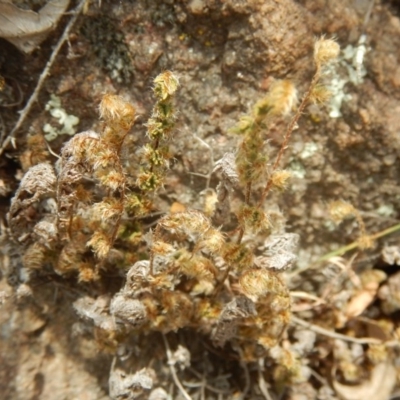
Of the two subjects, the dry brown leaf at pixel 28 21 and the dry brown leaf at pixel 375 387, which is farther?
the dry brown leaf at pixel 375 387

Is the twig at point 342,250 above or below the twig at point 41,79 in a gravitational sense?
below

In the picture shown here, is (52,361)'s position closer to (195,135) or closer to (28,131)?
(28,131)

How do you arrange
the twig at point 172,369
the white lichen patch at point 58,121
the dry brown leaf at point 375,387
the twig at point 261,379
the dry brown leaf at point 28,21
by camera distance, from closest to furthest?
the dry brown leaf at point 28,21, the white lichen patch at point 58,121, the twig at point 172,369, the twig at point 261,379, the dry brown leaf at point 375,387

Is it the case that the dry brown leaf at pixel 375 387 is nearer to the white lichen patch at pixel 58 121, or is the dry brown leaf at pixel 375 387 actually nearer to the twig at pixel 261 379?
the twig at pixel 261 379

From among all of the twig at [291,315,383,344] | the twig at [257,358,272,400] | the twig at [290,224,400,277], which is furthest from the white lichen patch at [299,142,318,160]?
the twig at [257,358,272,400]

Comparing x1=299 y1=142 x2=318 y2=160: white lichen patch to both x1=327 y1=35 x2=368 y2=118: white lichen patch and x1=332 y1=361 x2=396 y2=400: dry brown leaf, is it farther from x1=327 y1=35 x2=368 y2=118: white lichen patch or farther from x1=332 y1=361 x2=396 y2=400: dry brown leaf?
x1=332 y1=361 x2=396 y2=400: dry brown leaf

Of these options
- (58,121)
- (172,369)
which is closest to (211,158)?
(58,121)

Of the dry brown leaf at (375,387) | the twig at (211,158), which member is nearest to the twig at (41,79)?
the twig at (211,158)
